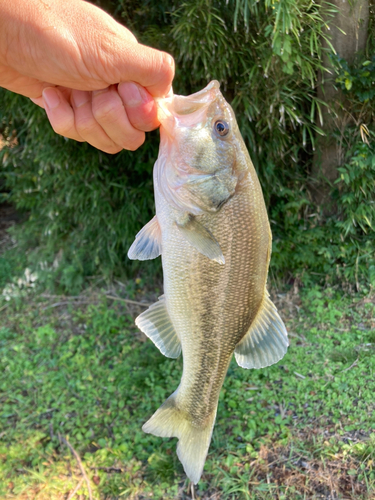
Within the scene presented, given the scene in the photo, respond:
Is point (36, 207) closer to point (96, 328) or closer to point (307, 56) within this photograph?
point (96, 328)

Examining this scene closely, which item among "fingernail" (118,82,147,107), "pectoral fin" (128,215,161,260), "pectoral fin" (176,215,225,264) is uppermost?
"fingernail" (118,82,147,107)

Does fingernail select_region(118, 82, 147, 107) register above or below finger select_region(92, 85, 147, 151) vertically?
above

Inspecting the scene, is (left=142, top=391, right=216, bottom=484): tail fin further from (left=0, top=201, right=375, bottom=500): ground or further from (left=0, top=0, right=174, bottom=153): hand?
(left=0, top=0, right=174, bottom=153): hand

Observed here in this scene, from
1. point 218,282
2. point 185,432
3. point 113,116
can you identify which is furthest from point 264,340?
point 113,116

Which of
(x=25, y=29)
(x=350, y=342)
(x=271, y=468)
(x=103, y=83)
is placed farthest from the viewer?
(x=350, y=342)

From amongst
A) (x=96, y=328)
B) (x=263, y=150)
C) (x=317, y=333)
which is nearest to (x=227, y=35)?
(x=263, y=150)

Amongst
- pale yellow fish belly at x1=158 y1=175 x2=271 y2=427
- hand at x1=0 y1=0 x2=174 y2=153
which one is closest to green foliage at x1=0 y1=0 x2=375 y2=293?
hand at x1=0 y1=0 x2=174 y2=153
